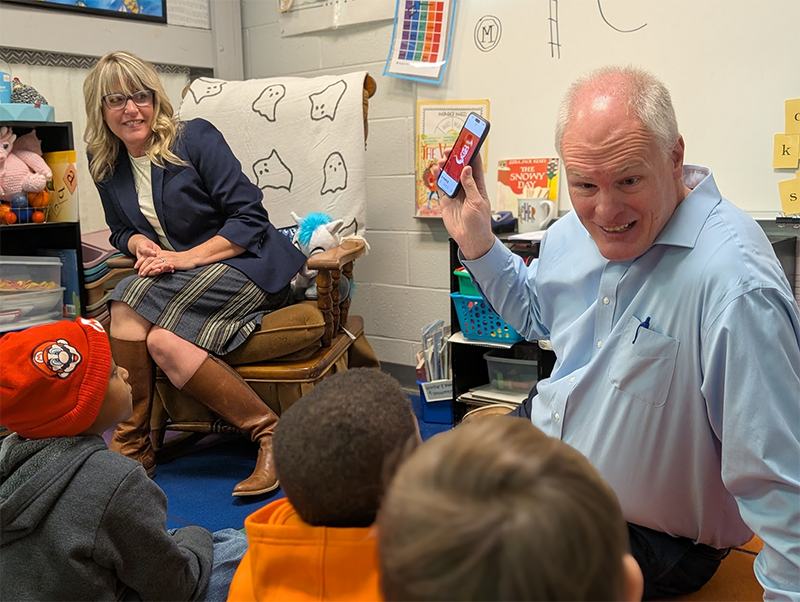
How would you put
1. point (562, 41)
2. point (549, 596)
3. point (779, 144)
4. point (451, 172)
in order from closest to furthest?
point (549, 596) < point (451, 172) < point (779, 144) < point (562, 41)

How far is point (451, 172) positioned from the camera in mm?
1642

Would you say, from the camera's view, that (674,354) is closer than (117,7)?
Yes

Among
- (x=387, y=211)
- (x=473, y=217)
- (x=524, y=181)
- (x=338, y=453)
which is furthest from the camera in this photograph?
(x=387, y=211)

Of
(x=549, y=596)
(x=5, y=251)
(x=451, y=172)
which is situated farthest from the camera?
(x=5, y=251)

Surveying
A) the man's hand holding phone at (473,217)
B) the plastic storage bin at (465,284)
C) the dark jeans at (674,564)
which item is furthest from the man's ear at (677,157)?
the plastic storage bin at (465,284)

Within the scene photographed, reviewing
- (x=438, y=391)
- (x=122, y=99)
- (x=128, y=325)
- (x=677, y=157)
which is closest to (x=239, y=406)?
(x=128, y=325)

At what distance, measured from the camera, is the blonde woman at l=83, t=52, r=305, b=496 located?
2.31 meters

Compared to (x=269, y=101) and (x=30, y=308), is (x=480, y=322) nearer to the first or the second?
(x=269, y=101)

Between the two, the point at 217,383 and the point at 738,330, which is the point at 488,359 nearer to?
the point at 217,383

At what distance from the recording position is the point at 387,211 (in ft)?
10.6

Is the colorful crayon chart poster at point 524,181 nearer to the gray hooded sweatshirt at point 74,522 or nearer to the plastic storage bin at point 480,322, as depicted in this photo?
the plastic storage bin at point 480,322

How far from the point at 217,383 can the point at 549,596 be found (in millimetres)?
1939

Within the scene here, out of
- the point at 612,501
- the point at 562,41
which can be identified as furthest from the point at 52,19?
the point at 612,501

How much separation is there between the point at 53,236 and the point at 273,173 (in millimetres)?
854
